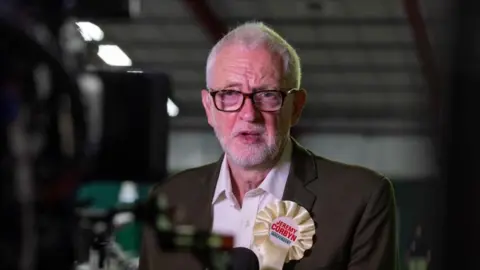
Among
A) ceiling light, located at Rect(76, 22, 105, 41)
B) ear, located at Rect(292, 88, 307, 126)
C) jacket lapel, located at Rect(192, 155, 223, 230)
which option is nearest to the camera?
ceiling light, located at Rect(76, 22, 105, 41)

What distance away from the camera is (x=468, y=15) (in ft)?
1.61

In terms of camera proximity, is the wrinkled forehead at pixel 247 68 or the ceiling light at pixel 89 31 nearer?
the ceiling light at pixel 89 31

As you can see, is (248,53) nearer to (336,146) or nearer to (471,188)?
(336,146)

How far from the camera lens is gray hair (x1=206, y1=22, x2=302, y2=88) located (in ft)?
2.71

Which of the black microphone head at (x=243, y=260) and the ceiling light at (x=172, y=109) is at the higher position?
the ceiling light at (x=172, y=109)

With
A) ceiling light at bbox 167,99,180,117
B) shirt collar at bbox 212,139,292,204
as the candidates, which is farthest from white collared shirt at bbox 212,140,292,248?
ceiling light at bbox 167,99,180,117

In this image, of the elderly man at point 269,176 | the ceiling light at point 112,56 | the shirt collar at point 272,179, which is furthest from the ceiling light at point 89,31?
the shirt collar at point 272,179

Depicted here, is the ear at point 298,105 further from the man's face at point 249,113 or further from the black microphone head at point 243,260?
the black microphone head at point 243,260

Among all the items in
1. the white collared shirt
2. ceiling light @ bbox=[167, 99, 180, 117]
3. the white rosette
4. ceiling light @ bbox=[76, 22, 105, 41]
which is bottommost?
the white rosette

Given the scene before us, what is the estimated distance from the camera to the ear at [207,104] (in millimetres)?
733

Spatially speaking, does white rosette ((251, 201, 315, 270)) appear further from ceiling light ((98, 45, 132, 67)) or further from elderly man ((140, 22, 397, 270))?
ceiling light ((98, 45, 132, 67))

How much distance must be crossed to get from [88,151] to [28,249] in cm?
9

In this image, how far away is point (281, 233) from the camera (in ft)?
2.65

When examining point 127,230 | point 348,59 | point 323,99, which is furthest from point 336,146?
point 127,230
